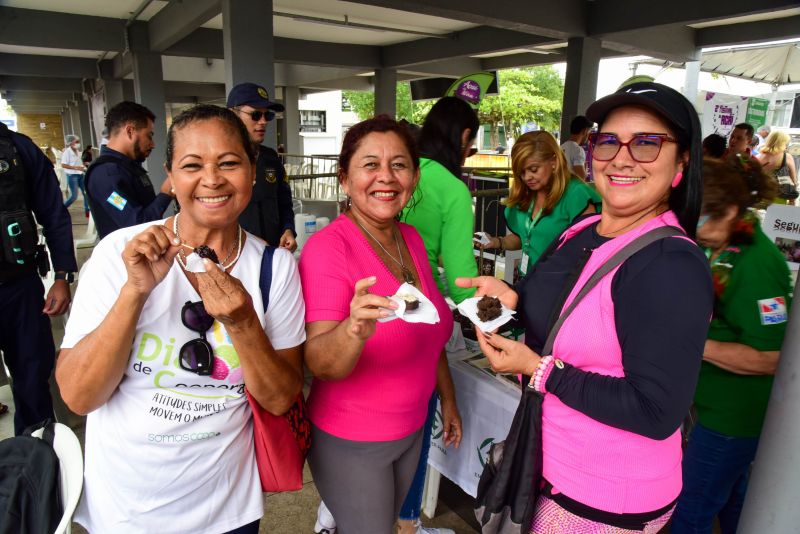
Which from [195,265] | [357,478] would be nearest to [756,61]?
[357,478]

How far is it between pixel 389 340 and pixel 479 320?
0.30 metres

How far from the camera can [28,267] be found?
2.85 metres

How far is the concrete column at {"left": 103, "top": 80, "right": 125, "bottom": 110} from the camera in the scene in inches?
575

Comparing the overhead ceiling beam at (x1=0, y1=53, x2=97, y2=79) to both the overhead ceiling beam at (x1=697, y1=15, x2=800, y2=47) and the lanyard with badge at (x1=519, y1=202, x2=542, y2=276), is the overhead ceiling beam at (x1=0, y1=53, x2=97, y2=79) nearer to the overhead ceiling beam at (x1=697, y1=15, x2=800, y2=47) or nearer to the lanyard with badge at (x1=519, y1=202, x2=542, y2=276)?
the lanyard with badge at (x1=519, y1=202, x2=542, y2=276)

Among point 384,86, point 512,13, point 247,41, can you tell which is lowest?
point 247,41

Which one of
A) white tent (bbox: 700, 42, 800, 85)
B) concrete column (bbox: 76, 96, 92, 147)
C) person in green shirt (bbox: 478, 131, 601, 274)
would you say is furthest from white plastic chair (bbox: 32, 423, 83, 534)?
concrete column (bbox: 76, 96, 92, 147)

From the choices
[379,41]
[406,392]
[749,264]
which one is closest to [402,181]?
[406,392]

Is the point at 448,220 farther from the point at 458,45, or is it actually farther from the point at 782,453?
the point at 458,45

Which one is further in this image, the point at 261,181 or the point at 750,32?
the point at 750,32

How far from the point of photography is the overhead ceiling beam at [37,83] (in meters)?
18.5

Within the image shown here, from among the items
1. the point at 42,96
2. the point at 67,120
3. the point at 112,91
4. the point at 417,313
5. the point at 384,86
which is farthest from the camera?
the point at 67,120

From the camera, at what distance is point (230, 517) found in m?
1.47

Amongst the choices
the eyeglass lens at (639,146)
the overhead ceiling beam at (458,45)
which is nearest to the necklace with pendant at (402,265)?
the eyeglass lens at (639,146)

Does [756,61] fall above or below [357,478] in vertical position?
above
